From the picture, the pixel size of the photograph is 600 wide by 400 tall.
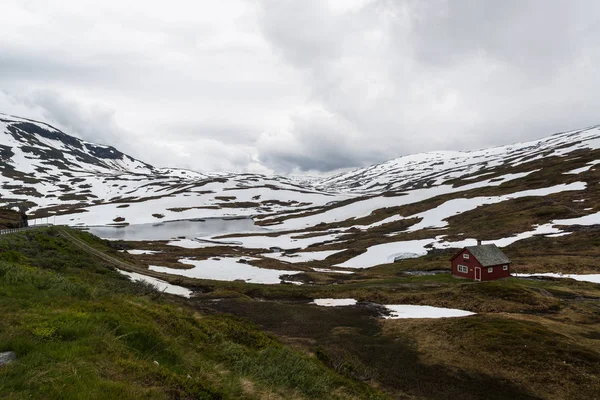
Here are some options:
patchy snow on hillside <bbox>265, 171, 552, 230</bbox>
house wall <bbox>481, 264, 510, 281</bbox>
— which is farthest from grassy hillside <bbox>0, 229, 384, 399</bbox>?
patchy snow on hillside <bbox>265, 171, 552, 230</bbox>

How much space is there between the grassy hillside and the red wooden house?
37.1m

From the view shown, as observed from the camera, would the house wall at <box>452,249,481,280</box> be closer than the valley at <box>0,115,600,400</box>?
No

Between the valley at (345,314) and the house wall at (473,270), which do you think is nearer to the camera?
the valley at (345,314)

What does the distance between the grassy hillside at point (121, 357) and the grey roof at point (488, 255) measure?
123 ft

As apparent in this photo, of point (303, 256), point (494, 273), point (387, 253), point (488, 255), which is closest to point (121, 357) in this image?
point (494, 273)

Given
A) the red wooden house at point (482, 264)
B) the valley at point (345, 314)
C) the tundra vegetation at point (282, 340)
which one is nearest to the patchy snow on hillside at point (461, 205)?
the valley at point (345, 314)

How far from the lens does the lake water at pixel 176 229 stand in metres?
124

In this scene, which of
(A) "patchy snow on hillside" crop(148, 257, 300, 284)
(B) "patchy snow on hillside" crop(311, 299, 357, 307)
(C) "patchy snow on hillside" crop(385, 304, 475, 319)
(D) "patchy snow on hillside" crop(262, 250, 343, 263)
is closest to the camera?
(C) "patchy snow on hillside" crop(385, 304, 475, 319)

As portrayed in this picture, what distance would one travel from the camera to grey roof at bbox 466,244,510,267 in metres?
46.1

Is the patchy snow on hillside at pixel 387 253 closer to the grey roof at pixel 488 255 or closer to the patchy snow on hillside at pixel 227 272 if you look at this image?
the patchy snow on hillside at pixel 227 272

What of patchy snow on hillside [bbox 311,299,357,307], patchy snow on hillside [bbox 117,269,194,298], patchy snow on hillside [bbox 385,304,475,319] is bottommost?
patchy snow on hillside [bbox 311,299,357,307]

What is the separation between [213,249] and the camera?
9175cm

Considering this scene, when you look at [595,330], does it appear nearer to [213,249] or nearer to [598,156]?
[213,249]

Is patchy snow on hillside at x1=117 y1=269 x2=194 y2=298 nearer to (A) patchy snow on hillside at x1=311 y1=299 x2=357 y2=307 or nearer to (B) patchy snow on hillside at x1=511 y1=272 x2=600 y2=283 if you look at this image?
(A) patchy snow on hillside at x1=311 y1=299 x2=357 y2=307
